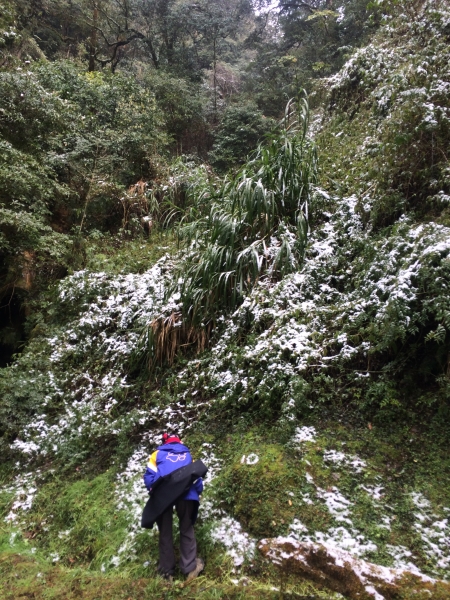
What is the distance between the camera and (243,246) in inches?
191

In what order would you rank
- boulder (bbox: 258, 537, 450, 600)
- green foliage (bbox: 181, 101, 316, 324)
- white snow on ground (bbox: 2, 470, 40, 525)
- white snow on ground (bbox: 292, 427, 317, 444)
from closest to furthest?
boulder (bbox: 258, 537, 450, 600), white snow on ground (bbox: 292, 427, 317, 444), white snow on ground (bbox: 2, 470, 40, 525), green foliage (bbox: 181, 101, 316, 324)

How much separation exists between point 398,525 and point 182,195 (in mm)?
7050

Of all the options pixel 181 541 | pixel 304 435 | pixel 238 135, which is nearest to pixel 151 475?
pixel 181 541

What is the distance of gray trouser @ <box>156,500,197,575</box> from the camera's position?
2.55 metres

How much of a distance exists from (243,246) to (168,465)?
2897 millimetres

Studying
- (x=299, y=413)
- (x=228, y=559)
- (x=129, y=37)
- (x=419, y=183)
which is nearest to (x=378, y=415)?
(x=299, y=413)

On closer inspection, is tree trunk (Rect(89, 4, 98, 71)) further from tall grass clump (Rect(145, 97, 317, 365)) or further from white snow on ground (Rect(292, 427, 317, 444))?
white snow on ground (Rect(292, 427, 317, 444))

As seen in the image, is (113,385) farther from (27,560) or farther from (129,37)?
(129,37)

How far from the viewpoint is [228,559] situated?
251 centimetres

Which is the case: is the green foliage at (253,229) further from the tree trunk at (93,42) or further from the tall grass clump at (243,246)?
the tree trunk at (93,42)

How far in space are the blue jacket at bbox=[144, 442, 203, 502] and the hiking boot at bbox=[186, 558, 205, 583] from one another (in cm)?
38

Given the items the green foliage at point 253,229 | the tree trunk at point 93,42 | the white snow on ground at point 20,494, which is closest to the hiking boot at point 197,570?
the white snow on ground at point 20,494

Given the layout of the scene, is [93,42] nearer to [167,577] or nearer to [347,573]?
[167,577]

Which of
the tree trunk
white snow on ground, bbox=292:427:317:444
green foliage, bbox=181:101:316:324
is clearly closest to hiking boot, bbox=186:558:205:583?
white snow on ground, bbox=292:427:317:444
